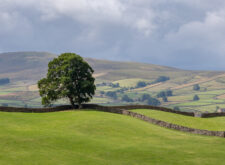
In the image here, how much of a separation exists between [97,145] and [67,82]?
35158 mm

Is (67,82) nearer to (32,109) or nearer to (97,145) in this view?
(32,109)

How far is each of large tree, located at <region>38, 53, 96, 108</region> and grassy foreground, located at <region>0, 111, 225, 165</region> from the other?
20.7m

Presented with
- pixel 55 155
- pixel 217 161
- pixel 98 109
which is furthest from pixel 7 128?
pixel 98 109

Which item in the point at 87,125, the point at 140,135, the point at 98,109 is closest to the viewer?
the point at 140,135

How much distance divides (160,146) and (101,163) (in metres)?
10.3

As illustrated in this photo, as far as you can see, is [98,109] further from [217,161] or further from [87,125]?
[217,161]

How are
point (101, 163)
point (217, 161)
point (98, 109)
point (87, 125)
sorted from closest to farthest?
point (101, 163), point (217, 161), point (87, 125), point (98, 109)

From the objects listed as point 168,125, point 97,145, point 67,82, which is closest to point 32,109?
point 67,82

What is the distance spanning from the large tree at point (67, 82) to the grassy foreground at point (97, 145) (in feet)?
68.0

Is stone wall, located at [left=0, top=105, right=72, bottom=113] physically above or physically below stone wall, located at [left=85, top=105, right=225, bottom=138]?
above

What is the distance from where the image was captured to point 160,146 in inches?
1351

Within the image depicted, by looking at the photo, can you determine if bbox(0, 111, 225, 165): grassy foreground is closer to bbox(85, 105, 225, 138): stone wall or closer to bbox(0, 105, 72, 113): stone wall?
bbox(85, 105, 225, 138): stone wall

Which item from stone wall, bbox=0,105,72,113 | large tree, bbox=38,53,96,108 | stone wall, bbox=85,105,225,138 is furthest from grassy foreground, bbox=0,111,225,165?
large tree, bbox=38,53,96,108

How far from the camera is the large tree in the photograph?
218ft
